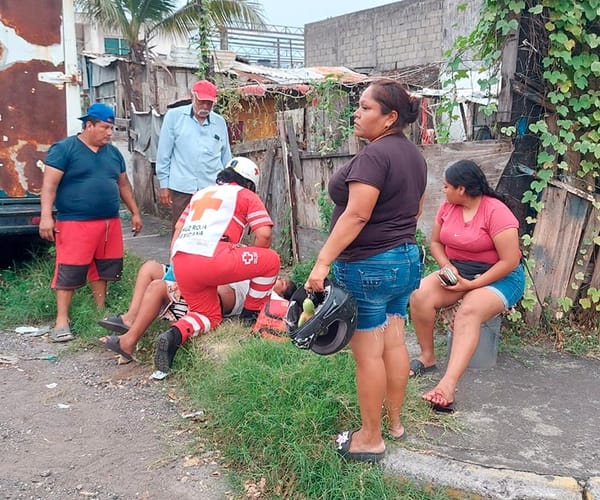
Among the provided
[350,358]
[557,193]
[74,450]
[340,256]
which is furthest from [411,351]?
[74,450]

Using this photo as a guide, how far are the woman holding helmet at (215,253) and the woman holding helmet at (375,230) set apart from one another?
58.1 inches

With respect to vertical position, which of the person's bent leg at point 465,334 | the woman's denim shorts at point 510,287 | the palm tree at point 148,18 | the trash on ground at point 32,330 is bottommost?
the trash on ground at point 32,330

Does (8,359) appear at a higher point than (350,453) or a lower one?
lower

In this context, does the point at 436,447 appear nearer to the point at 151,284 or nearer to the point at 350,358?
the point at 350,358

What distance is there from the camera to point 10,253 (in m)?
6.76

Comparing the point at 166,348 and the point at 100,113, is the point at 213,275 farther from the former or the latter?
the point at 100,113

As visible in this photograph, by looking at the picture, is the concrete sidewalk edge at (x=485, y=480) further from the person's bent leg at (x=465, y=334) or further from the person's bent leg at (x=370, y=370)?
the person's bent leg at (x=465, y=334)

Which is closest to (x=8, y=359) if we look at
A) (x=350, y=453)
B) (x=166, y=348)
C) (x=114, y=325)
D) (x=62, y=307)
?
(x=62, y=307)

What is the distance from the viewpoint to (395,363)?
296cm

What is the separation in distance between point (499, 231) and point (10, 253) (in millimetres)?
5361

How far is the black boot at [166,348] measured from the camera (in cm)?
413

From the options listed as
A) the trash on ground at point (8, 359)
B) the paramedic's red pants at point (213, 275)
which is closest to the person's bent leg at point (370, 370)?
the paramedic's red pants at point (213, 275)

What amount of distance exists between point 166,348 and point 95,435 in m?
0.74

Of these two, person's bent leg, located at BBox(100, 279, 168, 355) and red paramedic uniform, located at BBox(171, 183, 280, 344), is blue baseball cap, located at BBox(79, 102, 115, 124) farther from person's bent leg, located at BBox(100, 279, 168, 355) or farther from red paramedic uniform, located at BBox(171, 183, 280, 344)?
person's bent leg, located at BBox(100, 279, 168, 355)
